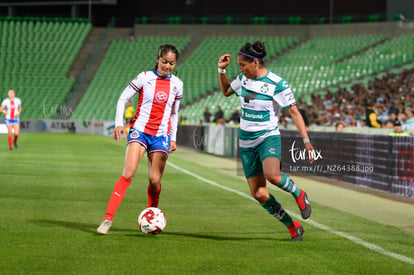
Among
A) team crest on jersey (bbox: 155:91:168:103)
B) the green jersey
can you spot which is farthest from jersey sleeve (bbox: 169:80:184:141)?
the green jersey

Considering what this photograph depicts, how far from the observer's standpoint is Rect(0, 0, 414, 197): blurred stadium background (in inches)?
1907

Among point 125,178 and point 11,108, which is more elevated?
point 11,108

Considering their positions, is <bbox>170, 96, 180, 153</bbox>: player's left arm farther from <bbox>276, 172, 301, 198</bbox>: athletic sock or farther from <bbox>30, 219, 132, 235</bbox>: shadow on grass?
<bbox>276, 172, 301, 198</bbox>: athletic sock

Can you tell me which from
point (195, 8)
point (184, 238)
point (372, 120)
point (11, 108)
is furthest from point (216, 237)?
point (195, 8)

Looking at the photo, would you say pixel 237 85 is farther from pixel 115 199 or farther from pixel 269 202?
pixel 115 199

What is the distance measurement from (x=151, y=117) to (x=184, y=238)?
1.57 m

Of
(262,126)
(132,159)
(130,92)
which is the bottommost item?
(132,159)

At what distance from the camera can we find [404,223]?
459 inches

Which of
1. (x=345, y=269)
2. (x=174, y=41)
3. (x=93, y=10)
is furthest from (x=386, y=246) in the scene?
(x=93, y=10)

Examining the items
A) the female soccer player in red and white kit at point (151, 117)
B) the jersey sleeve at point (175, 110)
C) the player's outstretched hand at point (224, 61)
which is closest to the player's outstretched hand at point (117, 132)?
the female soccer player in red and white kit at point (151, 117)

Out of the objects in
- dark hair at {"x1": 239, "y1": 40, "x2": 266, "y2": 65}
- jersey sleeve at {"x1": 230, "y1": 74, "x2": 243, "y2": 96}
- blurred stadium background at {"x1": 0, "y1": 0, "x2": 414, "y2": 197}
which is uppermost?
blurred stadium background at {"x1": 0, "y1": 0, "x2": 414, "y2": 197}

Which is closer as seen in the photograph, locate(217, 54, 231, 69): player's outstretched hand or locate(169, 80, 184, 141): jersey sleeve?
locate(217, 54, 231, 69): player's outstretched hand

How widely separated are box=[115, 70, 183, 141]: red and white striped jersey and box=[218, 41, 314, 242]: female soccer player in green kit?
829mm

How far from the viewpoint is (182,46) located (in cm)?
5816
